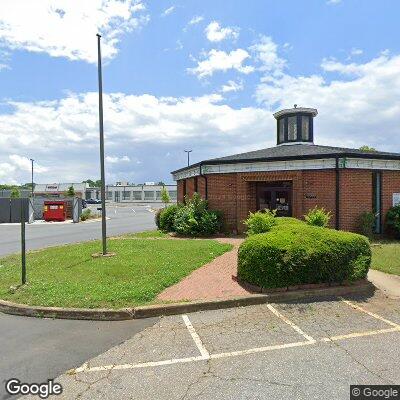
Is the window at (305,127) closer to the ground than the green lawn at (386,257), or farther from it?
farther from it

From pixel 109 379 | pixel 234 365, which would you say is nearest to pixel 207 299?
pixel 234 365

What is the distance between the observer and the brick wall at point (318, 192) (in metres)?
13.8

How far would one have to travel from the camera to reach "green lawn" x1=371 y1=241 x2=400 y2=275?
9.00 metres

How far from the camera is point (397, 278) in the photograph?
8.14 meters

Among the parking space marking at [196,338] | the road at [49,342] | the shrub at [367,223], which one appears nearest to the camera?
the road at [49,342]

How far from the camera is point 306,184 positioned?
14148mm

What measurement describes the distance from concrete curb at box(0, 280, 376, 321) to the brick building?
24.2ft

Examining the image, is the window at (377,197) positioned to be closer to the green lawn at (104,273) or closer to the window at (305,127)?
the window at (305,127)

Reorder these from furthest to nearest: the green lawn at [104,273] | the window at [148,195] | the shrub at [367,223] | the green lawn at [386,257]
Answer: the window at [148,195], the shrub at [367,223], the green lawn at [386,257], the green lawn at [104,273]

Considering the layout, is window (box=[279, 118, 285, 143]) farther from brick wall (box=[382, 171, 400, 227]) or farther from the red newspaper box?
the red newspaper box

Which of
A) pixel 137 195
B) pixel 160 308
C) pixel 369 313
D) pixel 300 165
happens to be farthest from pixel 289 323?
pixel 137 195

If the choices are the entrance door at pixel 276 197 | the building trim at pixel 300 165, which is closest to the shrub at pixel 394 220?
the building trim at pixel 300 165

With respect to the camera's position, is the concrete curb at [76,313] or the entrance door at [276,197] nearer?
the concrete curb at [76,313]

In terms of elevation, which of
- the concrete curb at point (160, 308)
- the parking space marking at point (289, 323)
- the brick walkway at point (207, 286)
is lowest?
the parking space marking at point (289, 323)
